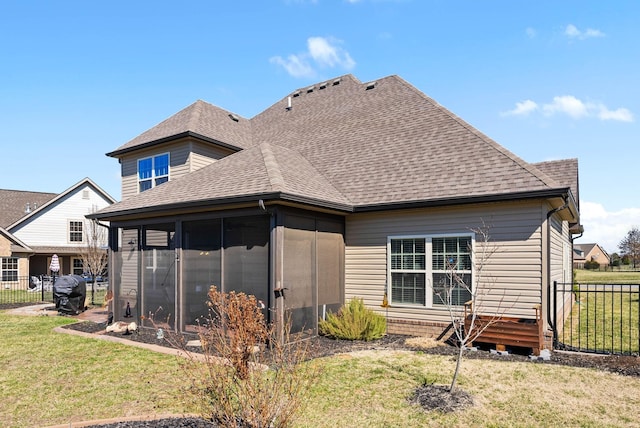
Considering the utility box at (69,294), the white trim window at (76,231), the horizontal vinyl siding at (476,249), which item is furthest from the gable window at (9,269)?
the horizontal vinyl siding at (476,249)

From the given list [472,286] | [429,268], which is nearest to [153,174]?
[429,268]

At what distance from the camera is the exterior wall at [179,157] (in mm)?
14766

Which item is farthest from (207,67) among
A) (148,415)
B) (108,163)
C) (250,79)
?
(148,415)

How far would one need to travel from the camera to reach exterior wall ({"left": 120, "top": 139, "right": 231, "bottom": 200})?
14766 millimetres

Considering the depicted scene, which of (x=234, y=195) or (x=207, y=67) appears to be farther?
(x=207, y=67)

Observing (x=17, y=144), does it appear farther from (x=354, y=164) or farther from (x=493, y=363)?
(x=493, y=363)

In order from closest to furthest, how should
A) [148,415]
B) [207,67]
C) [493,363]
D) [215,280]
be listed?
1. [148,415]
2. [493,363]
3. [215,280]
4. [207,67]

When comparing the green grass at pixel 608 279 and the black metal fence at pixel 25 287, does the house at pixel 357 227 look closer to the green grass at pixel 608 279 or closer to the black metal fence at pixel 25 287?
the black metal fence at pixel 25 287

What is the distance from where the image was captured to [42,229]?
2962 cm

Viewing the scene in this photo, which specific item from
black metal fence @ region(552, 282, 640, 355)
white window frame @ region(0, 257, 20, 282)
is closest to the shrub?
black metal fence @ region(552, 282, 640, 355)

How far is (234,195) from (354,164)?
175 inches

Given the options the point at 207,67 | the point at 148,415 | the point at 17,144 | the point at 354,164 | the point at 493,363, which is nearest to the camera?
the point at 148,415

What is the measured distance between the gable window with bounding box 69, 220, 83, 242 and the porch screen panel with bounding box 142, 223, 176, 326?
951 inches

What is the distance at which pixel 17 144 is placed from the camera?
17.2 metres
